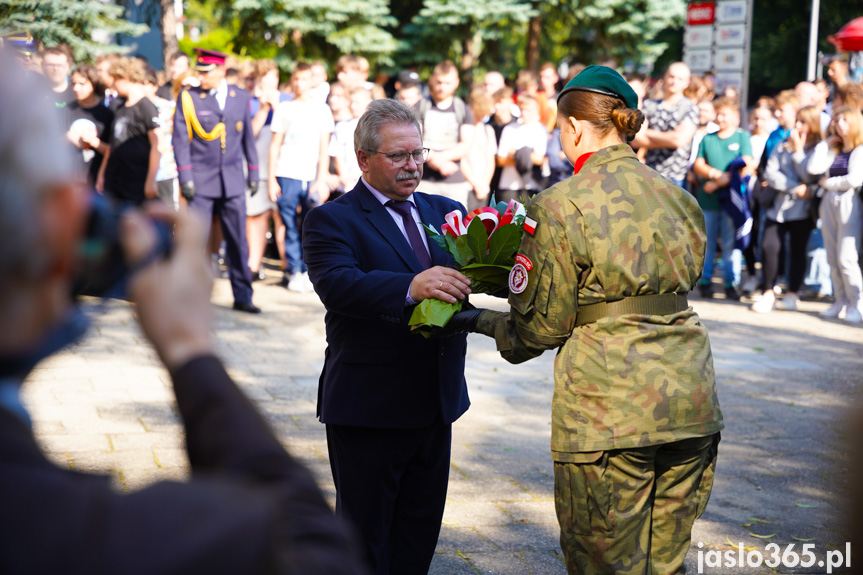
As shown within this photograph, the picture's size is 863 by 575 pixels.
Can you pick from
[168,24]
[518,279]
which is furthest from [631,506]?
[168,24]

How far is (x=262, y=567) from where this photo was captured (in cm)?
102

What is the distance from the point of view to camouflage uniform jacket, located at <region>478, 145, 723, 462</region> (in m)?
3.01

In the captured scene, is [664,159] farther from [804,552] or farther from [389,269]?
[389,269]

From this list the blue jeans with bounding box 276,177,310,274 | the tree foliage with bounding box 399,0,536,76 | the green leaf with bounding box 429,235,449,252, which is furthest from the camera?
the tree foliage with bounding box 399,0,536,76

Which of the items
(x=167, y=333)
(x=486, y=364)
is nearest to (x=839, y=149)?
(x=486, y=364)

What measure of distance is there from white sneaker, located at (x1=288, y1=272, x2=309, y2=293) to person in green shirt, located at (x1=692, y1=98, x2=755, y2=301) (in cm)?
479

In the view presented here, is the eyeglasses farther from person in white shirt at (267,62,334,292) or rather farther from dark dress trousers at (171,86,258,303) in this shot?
person in white shirt at (267,62,334,292)

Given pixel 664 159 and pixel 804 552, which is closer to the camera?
pixel 804 552

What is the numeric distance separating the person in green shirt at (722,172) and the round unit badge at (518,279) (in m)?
8.55

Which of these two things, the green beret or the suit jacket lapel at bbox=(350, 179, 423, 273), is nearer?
the green beret

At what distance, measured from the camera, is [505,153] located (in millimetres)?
11547

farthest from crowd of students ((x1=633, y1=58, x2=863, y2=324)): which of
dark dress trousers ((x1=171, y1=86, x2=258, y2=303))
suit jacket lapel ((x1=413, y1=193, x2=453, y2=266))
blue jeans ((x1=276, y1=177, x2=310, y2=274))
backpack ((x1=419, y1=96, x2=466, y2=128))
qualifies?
suit jacket lapel ((x1=413, y1=193, x2=453, y2=266))

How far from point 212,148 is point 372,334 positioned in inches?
251

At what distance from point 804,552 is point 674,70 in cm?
791
